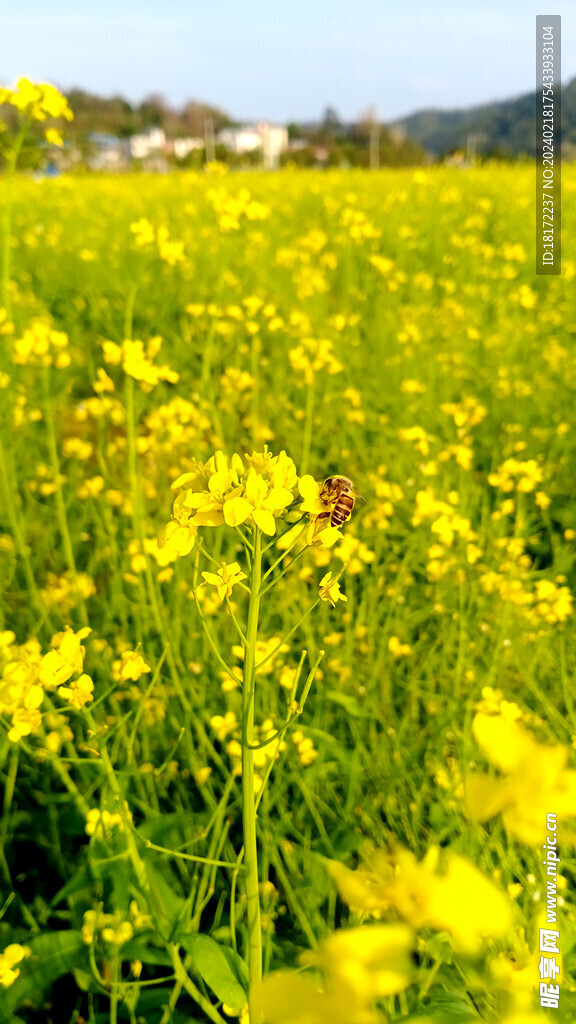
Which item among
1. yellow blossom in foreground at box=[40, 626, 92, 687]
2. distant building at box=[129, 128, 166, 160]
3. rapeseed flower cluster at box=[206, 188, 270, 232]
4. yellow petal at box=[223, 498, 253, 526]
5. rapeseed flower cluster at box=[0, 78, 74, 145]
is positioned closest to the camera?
yellow petal at box=[223, 498, 253, 526]

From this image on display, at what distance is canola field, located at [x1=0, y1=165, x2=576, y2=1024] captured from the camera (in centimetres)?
58

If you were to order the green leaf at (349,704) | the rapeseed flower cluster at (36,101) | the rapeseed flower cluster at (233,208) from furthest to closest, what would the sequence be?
the rapeseed flower cluster at (233,208) → the rapeseed flower cluster at (36,101) → the green leaf at (349,704)

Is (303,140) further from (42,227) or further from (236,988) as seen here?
(236,988)

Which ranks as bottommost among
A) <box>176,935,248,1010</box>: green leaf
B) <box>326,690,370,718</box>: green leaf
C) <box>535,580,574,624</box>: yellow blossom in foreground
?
<box>176,935,248,1010</box>: green leaf

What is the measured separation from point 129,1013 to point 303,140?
1317 cm

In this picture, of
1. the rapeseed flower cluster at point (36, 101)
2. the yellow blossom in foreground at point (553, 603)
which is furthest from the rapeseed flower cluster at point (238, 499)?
the rapeseed flower cluster at point (36, 101)

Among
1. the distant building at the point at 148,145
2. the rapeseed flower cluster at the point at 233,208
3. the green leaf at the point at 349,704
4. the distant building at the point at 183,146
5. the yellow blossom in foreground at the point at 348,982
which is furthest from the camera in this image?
the distant building at the point at 183,146

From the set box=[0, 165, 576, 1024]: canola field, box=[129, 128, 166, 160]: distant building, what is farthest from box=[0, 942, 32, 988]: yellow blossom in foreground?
box=[129, 128, 166, 160]: distant building

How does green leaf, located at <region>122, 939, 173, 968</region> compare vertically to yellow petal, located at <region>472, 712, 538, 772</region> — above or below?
below

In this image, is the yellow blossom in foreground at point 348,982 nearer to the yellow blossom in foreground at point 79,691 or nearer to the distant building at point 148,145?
the yellow blossom in foreground at point 79,691

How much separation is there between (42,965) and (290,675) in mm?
560

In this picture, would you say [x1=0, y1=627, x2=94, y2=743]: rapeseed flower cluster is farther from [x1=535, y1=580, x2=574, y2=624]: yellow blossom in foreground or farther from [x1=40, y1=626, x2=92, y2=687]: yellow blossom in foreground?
[x1=535, y1=580, x2=574, y2=624]: yellow blossom in foreground

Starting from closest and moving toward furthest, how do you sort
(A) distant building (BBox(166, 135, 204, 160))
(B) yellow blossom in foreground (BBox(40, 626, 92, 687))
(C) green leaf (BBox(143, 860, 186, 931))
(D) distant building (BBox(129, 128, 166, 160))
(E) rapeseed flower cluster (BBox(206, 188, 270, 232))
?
(B) yellow blossom in foreground (BBox(40, 626, 92, 687)) < (C) green leaf (BBox(143, 860, 186, 931)) < (E) rapeseed flower cluster (BBox(206, 188, 270, 232)) < (D) distant building (BBox(129, 128, 166, 160)) < (A) distant building (BBox(166, 135, 204, 160))

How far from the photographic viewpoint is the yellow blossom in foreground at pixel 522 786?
381 millimetres
